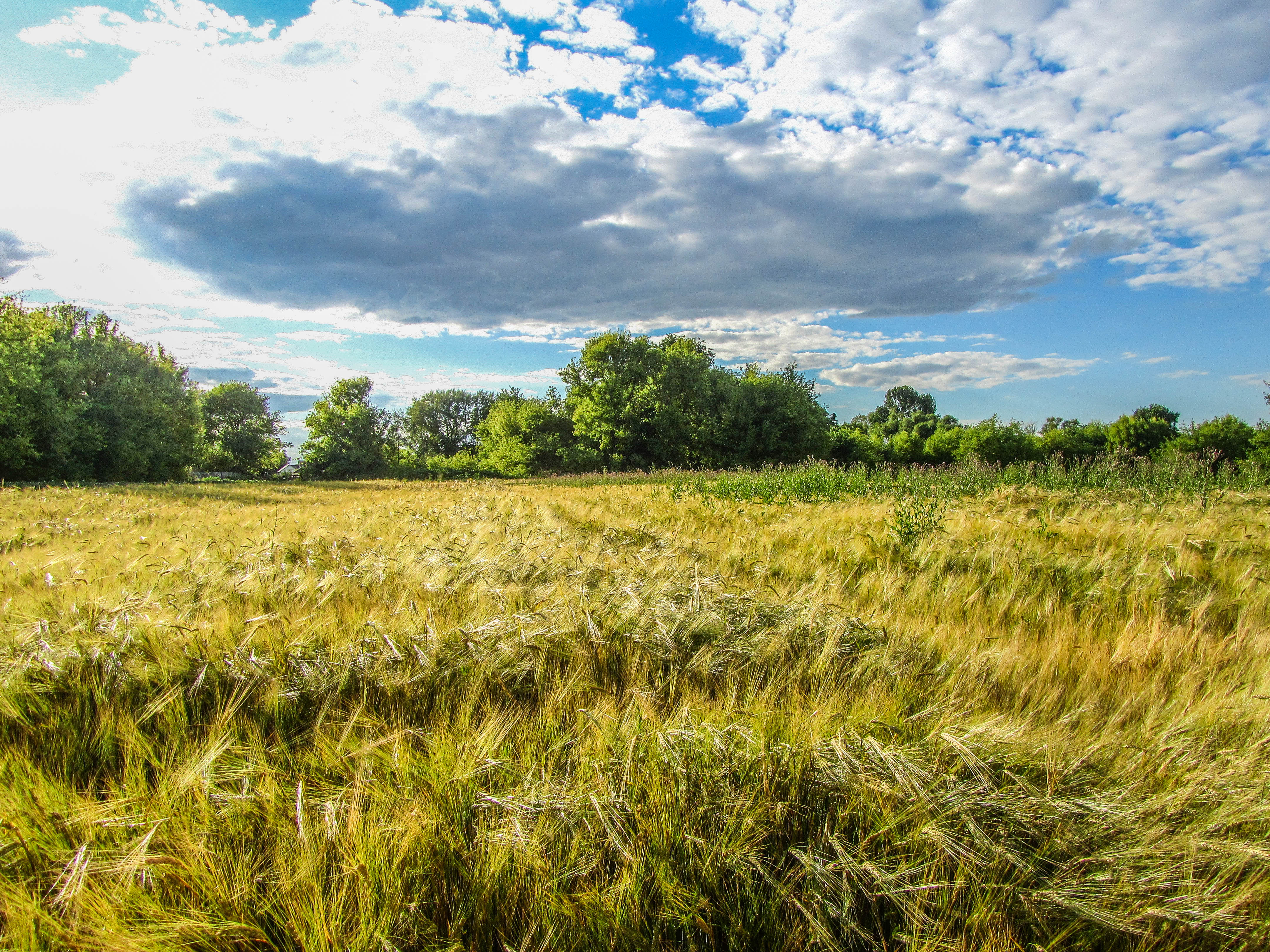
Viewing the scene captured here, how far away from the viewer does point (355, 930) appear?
1.20 m

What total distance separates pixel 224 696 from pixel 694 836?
6.26 ft

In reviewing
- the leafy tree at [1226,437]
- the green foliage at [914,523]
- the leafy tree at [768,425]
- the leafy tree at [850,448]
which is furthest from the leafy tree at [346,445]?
the leafy tree at [1226,437]

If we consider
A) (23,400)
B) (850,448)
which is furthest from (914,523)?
(850,448)

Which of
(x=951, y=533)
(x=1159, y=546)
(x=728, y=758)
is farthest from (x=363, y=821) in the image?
(x=1159, y=546)

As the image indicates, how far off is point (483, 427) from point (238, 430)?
29046 millimetres


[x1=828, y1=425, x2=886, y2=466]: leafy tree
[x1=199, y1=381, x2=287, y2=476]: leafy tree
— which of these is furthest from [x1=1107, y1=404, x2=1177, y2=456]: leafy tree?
[x1=199, y1=381, x2=287, y2=476]: leafy tree

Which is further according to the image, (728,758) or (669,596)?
(669,596)

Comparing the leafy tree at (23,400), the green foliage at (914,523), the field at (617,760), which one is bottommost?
the field at (617,760)

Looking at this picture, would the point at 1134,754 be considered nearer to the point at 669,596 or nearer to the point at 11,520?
the point at 669,596

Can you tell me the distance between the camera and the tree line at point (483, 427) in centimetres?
2817

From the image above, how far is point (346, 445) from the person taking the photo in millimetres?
56000

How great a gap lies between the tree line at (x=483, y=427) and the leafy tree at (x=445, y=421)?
0.22m

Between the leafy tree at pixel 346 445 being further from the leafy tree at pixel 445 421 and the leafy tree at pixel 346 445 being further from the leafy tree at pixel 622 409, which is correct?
the leafy tree at pixel 622 409

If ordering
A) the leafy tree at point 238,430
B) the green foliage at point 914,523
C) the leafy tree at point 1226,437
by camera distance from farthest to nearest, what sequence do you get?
the leafy tree at point 238,430, the leafy tree at point 1226,437, the green foliage at point 914,523
